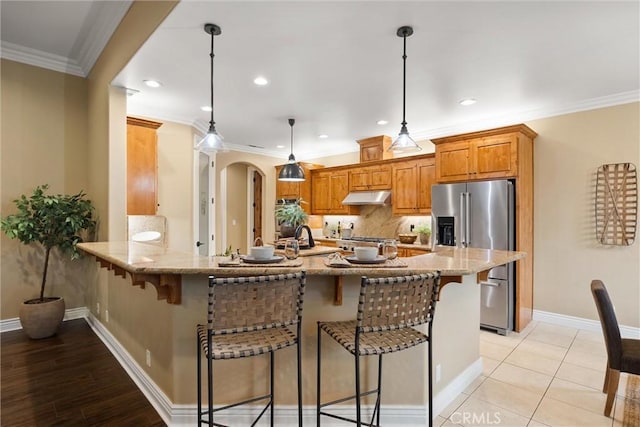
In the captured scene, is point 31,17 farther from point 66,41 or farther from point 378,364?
point 378,364

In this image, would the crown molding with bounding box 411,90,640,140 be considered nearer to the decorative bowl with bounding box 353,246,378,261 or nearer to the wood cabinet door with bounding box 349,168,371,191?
the wood cabinet door with bounding box 349,168,371,191

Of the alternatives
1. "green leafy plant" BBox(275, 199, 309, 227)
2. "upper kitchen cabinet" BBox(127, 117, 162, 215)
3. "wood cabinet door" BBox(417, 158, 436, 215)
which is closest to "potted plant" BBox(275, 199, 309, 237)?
"green leafy plant" BBox(275, 199, 309, 227)

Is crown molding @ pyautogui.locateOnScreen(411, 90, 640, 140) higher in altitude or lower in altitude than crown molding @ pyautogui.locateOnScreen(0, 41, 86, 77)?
lower

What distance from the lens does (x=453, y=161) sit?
177 inches

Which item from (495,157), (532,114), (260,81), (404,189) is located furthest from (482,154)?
(260,81)

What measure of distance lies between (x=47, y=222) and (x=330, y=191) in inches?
176

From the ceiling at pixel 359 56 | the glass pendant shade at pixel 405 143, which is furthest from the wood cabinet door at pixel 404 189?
the glass pendant shade at pixel 405 143

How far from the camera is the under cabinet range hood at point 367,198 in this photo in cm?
570

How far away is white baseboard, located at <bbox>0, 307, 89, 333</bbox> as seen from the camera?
373cm

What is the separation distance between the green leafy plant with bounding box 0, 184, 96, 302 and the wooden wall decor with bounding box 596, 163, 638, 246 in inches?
234

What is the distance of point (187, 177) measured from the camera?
4980 mm

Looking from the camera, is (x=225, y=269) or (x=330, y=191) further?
(x=330, y=191)

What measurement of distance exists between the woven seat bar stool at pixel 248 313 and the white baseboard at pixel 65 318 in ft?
11.3

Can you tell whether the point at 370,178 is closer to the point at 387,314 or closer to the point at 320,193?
the point at 320,193
